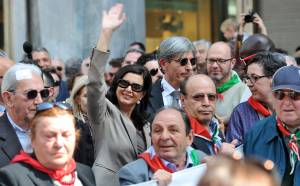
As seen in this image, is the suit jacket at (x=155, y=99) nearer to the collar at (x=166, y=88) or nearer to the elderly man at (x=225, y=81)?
the collar at (x=166, y=88)

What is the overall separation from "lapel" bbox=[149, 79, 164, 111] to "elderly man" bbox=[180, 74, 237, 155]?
524 millimetres

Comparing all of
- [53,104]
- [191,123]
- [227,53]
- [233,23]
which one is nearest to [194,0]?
[233,23]

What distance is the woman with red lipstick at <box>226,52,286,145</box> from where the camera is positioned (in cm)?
641

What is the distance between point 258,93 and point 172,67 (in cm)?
90

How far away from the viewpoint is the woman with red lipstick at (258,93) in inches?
252

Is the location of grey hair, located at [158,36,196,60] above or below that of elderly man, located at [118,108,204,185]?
above

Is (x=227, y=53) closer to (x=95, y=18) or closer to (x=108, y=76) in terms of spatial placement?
(x=108, y=76)

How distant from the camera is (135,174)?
511 cm

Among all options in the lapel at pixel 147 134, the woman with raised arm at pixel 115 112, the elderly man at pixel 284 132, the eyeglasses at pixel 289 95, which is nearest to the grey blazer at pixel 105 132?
the woman with raised arm at pixel 115 112

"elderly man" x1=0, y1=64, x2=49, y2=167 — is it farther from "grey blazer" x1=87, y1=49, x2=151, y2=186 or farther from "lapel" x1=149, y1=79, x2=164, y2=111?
"lapel" x1=149, y1=79, x2=164, y2=111

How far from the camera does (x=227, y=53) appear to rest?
7.90 meters

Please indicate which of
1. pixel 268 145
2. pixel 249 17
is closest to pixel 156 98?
pixel 268 145

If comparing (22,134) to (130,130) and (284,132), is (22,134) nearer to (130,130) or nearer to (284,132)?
(130,130)

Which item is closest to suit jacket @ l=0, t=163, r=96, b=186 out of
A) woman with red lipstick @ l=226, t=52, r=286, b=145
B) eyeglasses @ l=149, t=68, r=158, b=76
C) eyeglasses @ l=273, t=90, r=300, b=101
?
eyeglasses @ l=273, t=90, r=300, b=101
